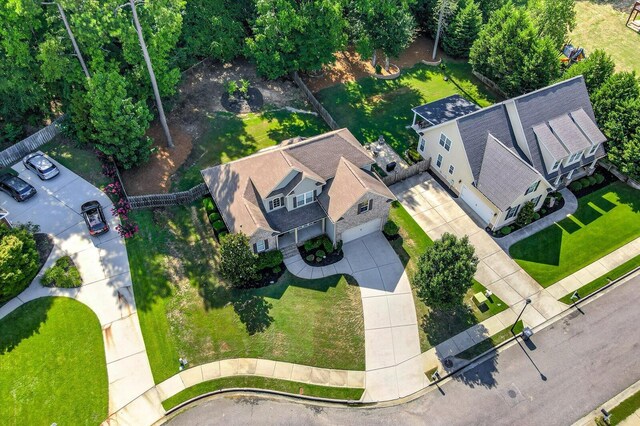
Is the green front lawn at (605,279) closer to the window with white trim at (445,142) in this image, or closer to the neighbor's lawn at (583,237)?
the neighbor's lawn at (583,237)

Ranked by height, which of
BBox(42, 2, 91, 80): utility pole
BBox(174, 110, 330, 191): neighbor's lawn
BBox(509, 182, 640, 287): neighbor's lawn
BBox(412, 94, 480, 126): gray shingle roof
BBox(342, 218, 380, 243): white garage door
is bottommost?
BBox(509, 182, 640, 287): neighbor's lawn

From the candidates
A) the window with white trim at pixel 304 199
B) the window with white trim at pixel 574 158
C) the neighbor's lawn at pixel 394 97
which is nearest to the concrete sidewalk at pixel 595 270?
the window with white trim at pixel 574 158

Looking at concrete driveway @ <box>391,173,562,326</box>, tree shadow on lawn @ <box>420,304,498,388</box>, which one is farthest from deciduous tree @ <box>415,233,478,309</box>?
concrete driveway @ <box>391,173,562,326</box>

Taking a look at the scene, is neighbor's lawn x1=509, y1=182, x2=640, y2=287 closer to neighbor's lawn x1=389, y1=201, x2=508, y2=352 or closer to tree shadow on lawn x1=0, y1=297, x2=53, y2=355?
neighbor's lawn x1=389, y1=201, x2=508, y2=352

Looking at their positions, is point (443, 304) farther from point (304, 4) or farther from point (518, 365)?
point (304, 4)

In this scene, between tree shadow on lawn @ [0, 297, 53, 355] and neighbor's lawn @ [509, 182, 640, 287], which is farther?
neighbor's lawn @ [509, 182, 640, 287]
